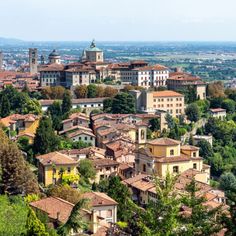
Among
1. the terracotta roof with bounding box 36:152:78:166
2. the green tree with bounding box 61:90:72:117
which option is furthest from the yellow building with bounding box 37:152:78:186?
the green tree with bounding box 61:90:72:117

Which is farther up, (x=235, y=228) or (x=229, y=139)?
(x=235, y=228)

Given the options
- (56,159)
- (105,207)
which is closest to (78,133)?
(56,159)

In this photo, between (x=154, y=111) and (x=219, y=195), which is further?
(x=154, y=111)

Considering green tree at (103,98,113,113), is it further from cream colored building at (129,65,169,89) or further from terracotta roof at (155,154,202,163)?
terracotta roof at (155,154,202,163)

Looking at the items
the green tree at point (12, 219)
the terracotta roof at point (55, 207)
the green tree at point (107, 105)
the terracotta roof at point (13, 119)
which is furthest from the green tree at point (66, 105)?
the green tree at point (12, 219)

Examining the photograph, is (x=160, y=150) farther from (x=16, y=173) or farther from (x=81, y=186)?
(x=16, y=173)

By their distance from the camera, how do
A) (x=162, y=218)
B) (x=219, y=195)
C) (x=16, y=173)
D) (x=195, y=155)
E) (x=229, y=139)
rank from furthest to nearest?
(x=229, y=139) → (x=195, y=155) → (x=219, y=195) → (x=16, y=173) → (x=162, y=218)

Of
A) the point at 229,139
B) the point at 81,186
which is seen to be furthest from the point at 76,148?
the point at 229,139

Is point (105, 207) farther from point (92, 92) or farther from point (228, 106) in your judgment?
point (228, 106)

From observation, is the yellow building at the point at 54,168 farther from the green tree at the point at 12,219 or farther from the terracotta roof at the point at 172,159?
the green tree at the point at 12,219
